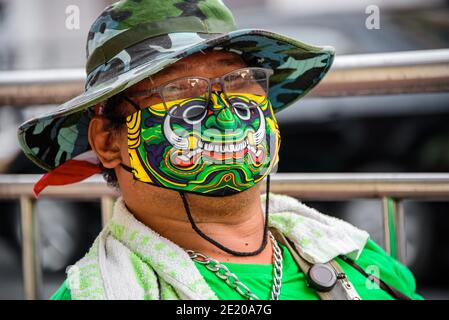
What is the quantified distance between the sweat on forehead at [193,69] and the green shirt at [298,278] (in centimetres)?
53

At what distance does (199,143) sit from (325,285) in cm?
55

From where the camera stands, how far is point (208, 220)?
7.61ft

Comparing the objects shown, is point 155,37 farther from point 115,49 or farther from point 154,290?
point 154,290

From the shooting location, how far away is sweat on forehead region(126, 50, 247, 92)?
7.45 ft

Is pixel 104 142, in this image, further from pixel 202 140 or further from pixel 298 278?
pixel 298 278

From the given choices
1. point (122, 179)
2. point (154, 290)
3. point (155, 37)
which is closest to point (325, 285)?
point (154, 290)

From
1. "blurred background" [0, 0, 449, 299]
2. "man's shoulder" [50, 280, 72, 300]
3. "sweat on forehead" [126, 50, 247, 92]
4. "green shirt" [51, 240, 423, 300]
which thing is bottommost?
"blurred background" [0, 0, 449, 299]

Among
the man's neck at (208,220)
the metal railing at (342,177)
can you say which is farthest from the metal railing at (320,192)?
the man's neck at (208,220)

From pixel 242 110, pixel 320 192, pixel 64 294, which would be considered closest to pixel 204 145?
pixel 242 110

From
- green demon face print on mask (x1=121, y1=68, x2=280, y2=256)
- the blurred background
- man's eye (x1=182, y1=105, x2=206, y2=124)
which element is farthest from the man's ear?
the blurred background

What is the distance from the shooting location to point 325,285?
7.53 feet

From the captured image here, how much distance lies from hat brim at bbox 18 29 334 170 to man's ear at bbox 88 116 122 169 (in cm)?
8

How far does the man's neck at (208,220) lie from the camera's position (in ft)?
7.52

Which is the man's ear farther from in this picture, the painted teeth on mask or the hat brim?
the painted teeth on mask
